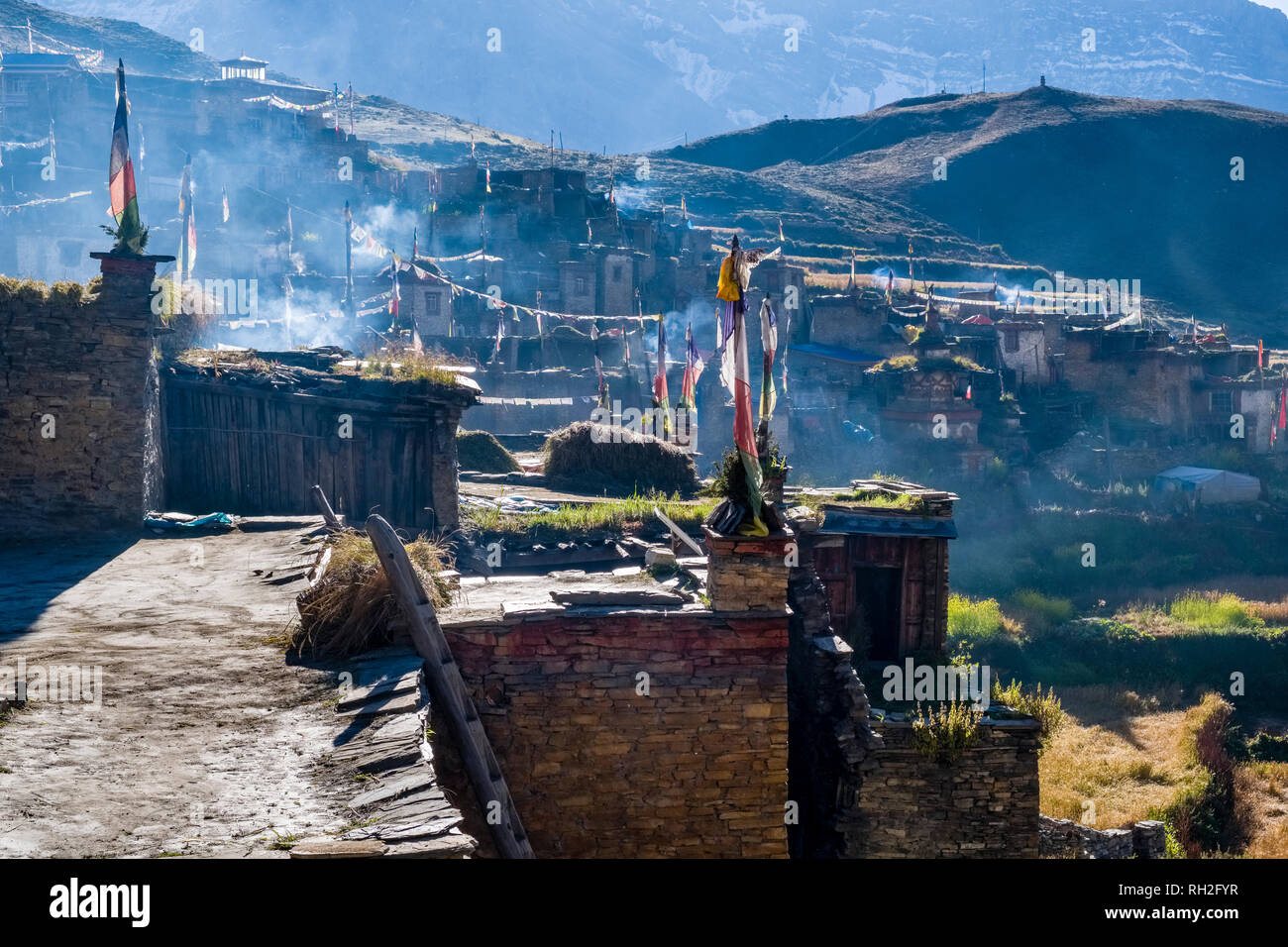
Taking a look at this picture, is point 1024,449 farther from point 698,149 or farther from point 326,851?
point 698,149

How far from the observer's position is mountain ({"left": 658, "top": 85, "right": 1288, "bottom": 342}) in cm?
7562

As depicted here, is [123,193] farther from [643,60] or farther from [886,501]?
[643,60]

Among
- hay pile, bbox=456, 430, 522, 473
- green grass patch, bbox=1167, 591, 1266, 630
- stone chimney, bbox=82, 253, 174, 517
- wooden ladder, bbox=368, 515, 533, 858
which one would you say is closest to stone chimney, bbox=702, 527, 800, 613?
wooden ladder, bbox=368, 515, 533, 858

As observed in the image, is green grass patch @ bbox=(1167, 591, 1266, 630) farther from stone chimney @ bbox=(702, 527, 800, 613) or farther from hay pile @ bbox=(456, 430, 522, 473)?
stone chimney @ bbox=(702, 527, 800, 613)

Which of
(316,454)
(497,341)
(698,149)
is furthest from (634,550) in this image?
(698,149)

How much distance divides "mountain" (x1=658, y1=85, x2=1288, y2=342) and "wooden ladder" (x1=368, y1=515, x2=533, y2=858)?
2690 inches

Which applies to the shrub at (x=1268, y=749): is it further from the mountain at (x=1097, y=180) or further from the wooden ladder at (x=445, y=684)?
the mountain at (x=1097, y=180)

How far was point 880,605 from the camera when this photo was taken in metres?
18.8

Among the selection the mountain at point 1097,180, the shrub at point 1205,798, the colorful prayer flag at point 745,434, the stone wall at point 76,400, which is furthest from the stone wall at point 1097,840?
the mountain at point 1097,180

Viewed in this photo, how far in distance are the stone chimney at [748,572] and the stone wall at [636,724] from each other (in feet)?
0.41

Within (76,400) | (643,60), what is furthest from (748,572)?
(643,60)

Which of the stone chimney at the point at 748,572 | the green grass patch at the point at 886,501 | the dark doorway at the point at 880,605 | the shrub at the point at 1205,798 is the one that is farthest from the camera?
the shrub at the point at 1205,798

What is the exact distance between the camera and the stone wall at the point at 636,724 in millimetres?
10086

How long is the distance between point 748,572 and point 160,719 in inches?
187
